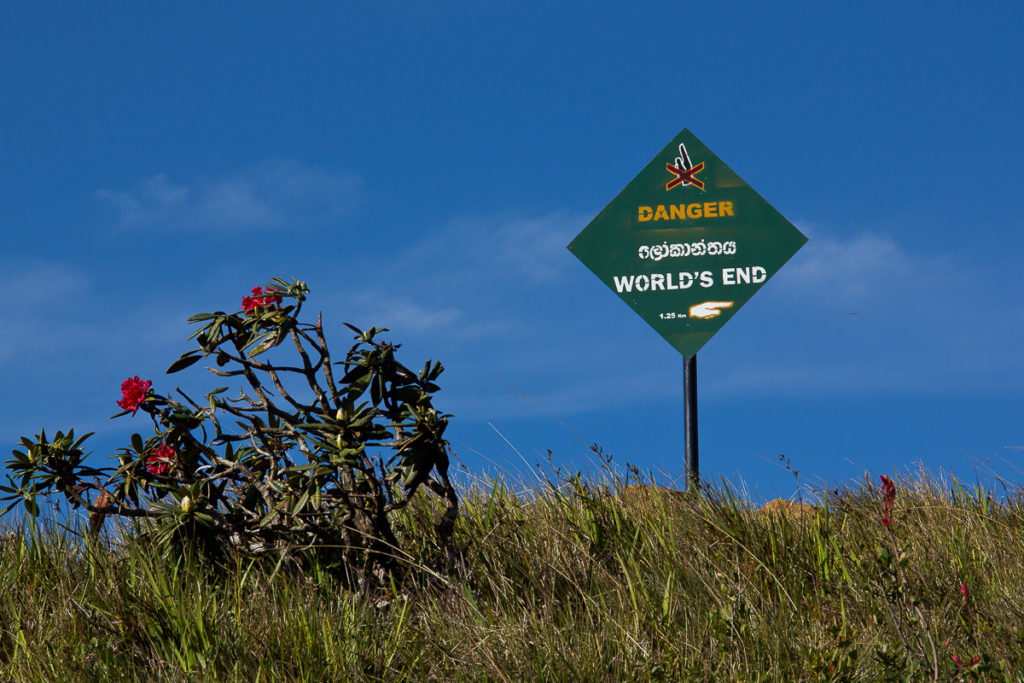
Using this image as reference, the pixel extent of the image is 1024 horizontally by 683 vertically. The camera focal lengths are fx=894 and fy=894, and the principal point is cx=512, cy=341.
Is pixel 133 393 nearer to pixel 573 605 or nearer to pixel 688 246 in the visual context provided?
pixel 573 605

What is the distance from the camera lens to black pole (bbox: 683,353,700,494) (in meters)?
6.94

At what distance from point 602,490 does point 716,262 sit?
2.48 metres

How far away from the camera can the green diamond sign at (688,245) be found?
7012mm

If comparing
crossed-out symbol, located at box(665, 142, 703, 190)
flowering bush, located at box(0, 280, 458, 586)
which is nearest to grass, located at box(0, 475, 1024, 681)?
flowering bush, located at box(0, 280, 458, 586)

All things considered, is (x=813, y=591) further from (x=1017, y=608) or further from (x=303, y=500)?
(x=303, y=500)

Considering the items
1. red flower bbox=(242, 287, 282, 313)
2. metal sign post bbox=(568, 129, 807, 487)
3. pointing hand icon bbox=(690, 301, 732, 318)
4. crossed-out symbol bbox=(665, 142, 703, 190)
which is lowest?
red flower bbox=(242, 287, 282, 313)

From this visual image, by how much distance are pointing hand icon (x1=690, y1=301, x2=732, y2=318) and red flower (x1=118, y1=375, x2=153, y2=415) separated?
13.6ft

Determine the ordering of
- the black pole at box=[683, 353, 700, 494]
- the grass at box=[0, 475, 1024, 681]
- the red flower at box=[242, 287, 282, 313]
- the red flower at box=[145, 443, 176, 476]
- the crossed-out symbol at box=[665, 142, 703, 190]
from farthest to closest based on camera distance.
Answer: the crossed-out symbol at box=[665, 142, 703, 190], the black pole at box=[683, 353, 700, 494], the red flower at box=[145, 443, 176, 476], the red flower at box=[242, 287, 282, 313], the grass at box=[0, 475, 1024, 681]

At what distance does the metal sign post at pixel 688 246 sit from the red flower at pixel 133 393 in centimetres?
359

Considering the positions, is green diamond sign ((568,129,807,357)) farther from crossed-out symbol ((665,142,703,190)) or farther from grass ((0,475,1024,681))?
grass ((0,475,1024,681))

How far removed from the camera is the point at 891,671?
10.1 ft

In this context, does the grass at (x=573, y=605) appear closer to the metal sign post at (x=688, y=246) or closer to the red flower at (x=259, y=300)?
the red flower at (x=259, y=300)

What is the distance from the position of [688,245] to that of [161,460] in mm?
4251

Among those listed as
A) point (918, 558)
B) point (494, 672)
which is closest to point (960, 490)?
point (918, 558)
